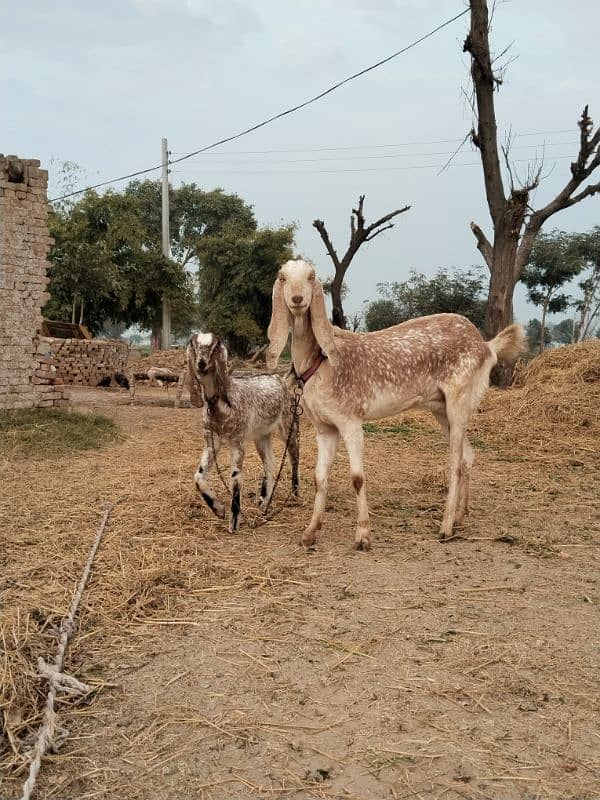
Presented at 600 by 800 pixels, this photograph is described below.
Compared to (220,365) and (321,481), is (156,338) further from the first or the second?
(321,481)

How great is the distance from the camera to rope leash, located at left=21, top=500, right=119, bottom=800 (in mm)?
2639

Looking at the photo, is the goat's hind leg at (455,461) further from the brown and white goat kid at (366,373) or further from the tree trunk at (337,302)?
the tree trunk at (337,302)

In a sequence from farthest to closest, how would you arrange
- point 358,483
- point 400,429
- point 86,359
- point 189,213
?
point 189,213 → point 86,359 → point 400,429 → point 358,483

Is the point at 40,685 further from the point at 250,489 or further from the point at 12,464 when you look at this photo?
the point at 12,464

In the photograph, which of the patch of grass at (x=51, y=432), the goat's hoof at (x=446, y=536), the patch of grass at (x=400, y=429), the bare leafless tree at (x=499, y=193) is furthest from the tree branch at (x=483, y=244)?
the goat's hoof at (x=446, y=536)

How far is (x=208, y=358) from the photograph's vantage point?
5.91 meters

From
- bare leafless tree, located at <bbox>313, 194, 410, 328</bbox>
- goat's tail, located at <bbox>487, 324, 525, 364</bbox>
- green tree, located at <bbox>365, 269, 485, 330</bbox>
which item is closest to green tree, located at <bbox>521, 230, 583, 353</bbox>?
green tree, located at <bbox>365, 269, 485, 330</bbox>

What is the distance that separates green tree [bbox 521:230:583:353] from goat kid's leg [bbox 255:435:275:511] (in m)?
29.7

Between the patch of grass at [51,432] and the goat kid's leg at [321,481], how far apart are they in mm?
5554

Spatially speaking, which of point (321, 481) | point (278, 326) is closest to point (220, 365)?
point (278, 326)

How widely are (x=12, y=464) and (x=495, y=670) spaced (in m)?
7.37

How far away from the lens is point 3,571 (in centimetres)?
496

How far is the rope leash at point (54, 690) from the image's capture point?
264 centimetres

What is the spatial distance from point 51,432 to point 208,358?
246 inches
